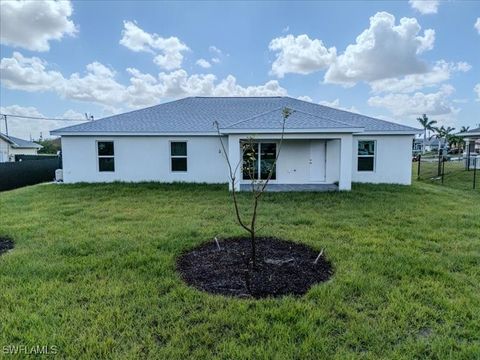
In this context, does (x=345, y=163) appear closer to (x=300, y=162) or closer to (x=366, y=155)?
(x=300, y=162)

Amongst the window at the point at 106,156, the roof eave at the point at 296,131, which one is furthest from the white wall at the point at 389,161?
the window at the point at 106,156

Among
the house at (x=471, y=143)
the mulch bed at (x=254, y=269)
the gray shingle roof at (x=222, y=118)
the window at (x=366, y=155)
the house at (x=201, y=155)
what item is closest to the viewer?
the mulch bed at (x=254, y=269)

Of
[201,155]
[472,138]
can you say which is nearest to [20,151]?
[201,155]

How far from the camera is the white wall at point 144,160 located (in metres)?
14.2

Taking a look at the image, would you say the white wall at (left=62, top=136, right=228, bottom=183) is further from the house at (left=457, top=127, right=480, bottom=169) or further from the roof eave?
the house at (left=457, top=127, right=480, bottom=169)

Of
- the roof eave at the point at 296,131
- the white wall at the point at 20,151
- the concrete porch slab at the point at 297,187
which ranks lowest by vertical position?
the concrete porch slab at the point at 297,187

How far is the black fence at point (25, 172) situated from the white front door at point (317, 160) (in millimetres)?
15740

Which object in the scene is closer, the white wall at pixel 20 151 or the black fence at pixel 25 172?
the black fence at pixel 25 172

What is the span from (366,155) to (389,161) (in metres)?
1.06

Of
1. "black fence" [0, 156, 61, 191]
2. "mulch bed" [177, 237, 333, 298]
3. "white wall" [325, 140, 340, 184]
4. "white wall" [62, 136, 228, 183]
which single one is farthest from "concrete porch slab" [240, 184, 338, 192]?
"black fence" [0, 156, 61, 191]

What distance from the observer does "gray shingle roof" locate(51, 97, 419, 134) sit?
516 inches

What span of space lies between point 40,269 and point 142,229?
8.22 feet

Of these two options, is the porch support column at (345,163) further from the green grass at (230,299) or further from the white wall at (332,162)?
the green grass at (230,299)

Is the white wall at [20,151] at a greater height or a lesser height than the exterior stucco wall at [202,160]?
greater
